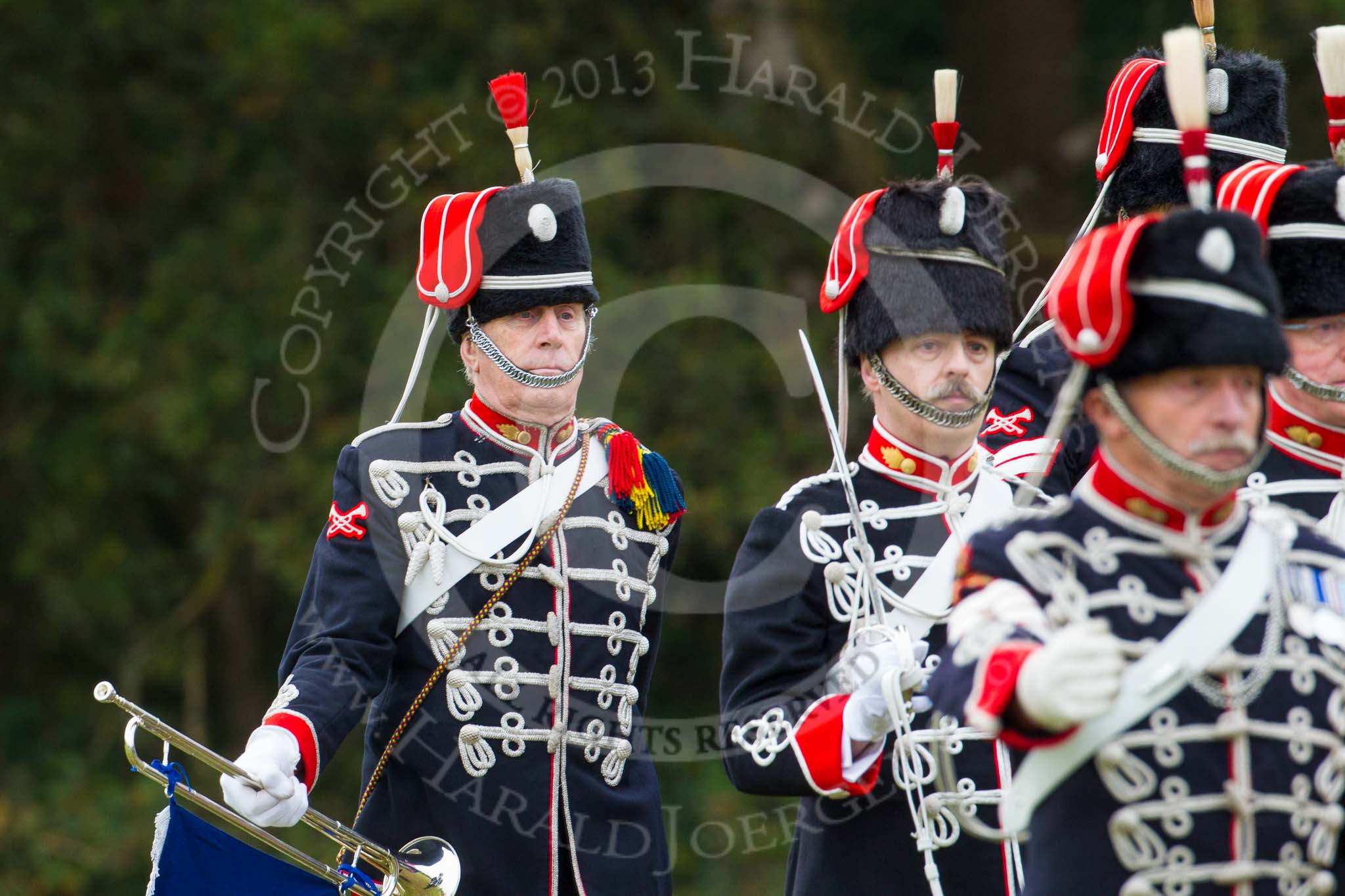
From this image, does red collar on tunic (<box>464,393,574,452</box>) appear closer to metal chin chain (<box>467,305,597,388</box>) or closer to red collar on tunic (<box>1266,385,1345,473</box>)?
metal chin chain (<box>467,305,597,388</box>)

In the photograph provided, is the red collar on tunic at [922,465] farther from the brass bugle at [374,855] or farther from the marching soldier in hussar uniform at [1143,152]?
the brass bugle at [374,855]

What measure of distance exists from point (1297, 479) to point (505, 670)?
4.65ft

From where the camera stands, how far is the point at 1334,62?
351 cm

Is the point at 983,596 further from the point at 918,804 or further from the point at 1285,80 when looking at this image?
the point at 1285,80

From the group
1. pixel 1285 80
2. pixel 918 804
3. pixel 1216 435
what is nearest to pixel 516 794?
pixel 918 804

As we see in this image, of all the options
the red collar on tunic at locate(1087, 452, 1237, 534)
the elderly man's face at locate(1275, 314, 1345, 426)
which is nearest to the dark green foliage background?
the elderly man's face at locate(1275, 314, 1345, 426)

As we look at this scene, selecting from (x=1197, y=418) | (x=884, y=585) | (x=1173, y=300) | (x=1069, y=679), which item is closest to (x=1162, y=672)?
(x=1069, y=679)

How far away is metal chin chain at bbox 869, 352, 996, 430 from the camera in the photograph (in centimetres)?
334

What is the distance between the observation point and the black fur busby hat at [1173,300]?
7.88 feet

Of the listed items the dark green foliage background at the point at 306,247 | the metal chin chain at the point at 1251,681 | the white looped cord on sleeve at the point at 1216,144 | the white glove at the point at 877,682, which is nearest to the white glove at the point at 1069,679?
the metal chin chain at the point at 1251,681

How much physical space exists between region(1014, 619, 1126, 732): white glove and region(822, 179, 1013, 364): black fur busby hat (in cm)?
116

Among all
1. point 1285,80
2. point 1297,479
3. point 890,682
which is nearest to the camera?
point 890,682

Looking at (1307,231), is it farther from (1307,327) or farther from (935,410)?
(935,410)

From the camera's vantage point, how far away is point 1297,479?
3.40 meters
